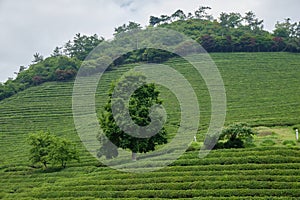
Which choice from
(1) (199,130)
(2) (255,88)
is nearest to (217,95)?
(2) (255,88)

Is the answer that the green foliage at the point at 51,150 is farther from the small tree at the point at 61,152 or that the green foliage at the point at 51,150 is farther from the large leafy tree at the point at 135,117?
the large leafy tree at the point at 135,117

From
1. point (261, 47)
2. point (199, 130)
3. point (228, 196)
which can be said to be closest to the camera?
point (228, 196)

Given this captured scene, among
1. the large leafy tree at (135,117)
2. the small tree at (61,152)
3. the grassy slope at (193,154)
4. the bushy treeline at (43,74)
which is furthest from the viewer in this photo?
the bushy treeline at (43,74)

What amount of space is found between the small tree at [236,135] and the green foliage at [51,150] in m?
9.87

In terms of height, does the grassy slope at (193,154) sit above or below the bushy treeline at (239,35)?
below

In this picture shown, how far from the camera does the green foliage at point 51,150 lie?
21938mm

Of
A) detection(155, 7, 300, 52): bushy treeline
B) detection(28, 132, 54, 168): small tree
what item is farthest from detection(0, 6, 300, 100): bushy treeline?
detection(28, 132, 54, 168): small tree

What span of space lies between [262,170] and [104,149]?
398 inches

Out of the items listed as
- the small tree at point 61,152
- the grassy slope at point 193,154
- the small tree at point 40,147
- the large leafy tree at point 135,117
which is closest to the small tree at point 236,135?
the grassy slope at point 193,154

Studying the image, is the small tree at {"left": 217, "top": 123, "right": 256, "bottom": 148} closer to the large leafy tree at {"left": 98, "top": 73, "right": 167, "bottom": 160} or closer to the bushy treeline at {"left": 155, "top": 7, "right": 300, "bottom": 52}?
the large leafy tree at {"left": 98, "top": 73, "right": 167, "bottom": 160}

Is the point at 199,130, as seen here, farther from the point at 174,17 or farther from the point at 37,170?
the point at 174,17

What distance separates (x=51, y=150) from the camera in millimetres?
22141

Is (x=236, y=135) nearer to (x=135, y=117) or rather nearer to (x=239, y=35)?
(x=135, y=117)

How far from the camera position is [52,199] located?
16.3m
